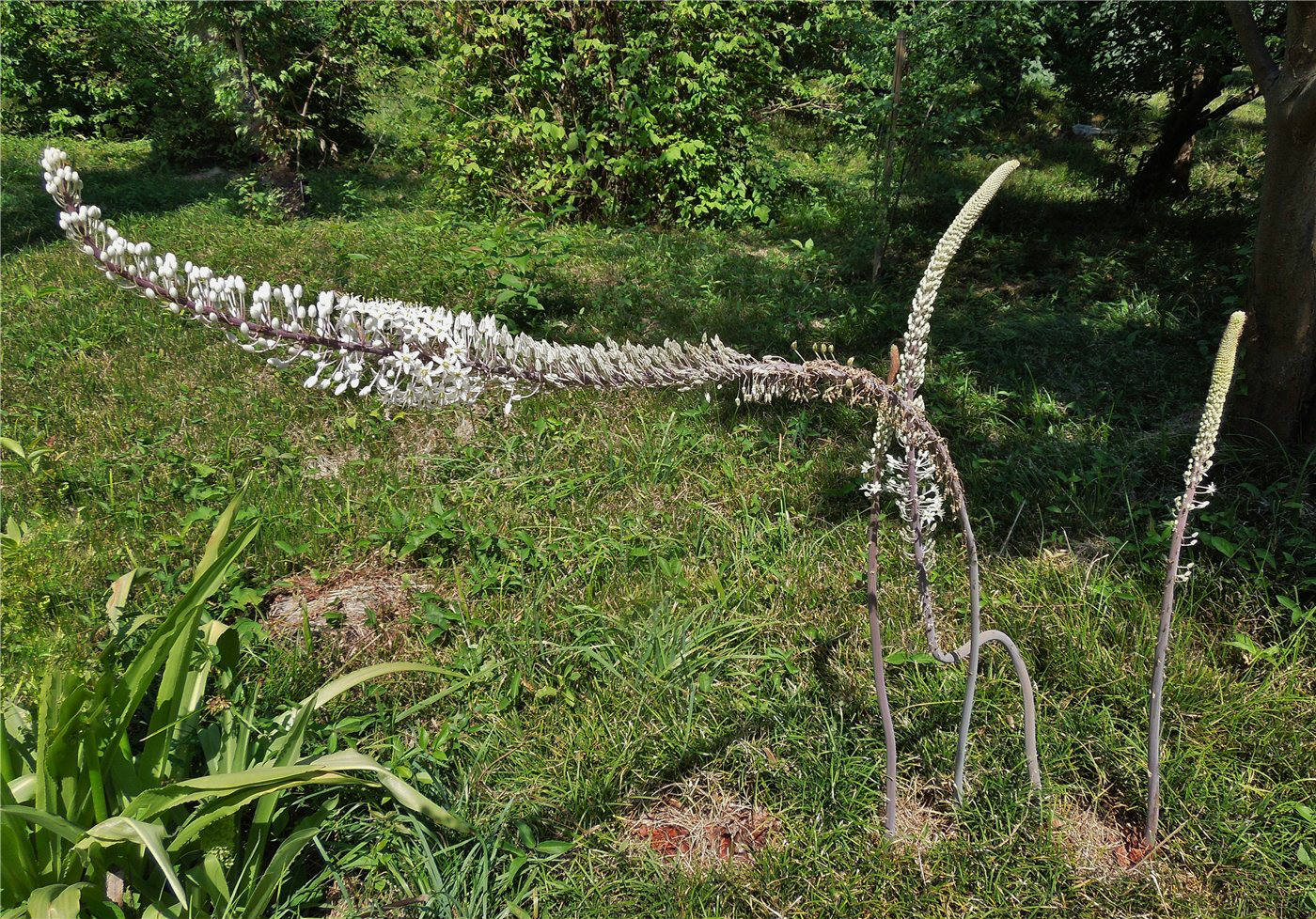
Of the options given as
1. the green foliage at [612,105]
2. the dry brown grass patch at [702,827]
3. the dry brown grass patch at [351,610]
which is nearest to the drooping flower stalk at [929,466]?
the dry brown grass patch at [702,827]

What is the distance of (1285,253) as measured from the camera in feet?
9.96

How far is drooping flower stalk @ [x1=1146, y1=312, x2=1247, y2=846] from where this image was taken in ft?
5.51

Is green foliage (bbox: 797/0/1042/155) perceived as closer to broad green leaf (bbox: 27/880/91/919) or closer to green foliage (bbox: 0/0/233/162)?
broad green leaf (bbox: 27/880/91/919)

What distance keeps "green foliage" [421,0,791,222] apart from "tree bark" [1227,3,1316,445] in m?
4.81

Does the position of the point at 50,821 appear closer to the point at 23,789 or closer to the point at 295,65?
the point at 23,789

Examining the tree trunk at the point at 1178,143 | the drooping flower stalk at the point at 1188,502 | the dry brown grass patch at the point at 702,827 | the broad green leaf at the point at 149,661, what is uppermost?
the tree trunk at the point at 1178,143

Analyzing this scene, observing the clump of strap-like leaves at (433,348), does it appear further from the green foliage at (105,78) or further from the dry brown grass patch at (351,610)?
the green foliage at (105,78)

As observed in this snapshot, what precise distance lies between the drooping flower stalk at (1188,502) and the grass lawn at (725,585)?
0.91 feet

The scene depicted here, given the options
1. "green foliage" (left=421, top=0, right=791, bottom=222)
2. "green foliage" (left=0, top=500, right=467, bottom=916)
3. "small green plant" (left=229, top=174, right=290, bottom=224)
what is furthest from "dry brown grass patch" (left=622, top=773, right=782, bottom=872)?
"small green plant" (left=229, top=174, right=290, bottom=224)

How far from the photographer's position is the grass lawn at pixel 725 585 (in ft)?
7.37

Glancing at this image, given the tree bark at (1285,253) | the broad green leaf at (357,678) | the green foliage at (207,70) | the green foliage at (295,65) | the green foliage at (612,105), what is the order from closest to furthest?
the broad green leaf at (357,678)
the tree bark at (1285,253)
the green foliage at (612,105)
the green foliage at (295,65)
the green foliage at (207,70)

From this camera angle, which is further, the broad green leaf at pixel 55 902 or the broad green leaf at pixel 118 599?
the broad green leaf at pixel 118 599

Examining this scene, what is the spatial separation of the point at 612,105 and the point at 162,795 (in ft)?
22.2

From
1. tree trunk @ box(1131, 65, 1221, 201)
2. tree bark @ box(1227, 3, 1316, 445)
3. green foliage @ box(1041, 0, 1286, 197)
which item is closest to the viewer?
tree bark @ box(1227, 3, 1316, 445)
